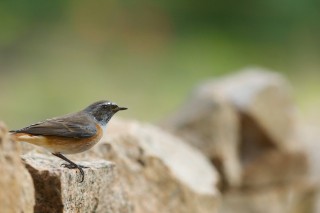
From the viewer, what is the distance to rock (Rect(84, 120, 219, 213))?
20.7 feet

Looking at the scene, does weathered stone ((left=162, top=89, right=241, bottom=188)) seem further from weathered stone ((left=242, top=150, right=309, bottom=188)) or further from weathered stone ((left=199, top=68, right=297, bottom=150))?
weathered stone ((left=242, top=150, right=309, bottom=188))

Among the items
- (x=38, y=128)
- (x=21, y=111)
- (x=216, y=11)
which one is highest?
(x=216, y=11)

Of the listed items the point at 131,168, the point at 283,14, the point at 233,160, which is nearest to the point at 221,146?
the point at 233,160

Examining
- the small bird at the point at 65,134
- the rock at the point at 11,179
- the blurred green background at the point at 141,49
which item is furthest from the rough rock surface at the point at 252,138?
the rock at the point at 11,179

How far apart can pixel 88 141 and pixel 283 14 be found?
1357 centimetres

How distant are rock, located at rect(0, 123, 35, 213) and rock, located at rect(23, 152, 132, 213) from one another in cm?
50

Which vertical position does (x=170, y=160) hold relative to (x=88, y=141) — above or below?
above

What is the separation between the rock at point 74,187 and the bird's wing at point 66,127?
15 cm

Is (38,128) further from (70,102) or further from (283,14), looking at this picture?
(283,14)

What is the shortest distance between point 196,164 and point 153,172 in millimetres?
984

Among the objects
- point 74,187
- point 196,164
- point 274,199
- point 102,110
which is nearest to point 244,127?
point 274,199

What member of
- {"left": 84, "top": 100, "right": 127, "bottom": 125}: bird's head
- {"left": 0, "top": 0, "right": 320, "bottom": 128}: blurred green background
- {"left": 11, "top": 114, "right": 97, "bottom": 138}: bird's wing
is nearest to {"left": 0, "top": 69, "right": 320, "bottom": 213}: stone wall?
{"left": 11, "top": 114, "right": 97, "bottom": 138}: bird's wing

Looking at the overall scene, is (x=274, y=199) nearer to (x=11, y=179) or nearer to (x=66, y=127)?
(x=66, y=127)

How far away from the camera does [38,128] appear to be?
16.9 feet
